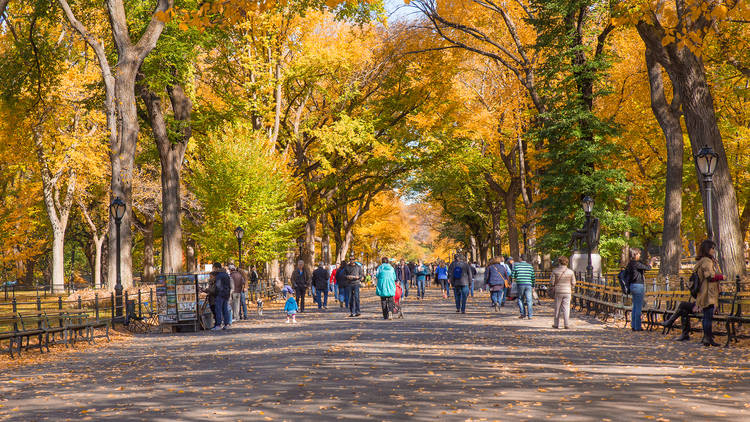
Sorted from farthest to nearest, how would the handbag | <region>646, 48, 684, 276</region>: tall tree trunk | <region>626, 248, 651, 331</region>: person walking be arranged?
the handbag, <region>646, 48, 684, 276</region>: tall tree trunk, <region>626, 248, 651, 331</region>: person walking

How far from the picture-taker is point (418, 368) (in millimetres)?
11484

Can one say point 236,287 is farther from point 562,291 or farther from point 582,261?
point 582,261

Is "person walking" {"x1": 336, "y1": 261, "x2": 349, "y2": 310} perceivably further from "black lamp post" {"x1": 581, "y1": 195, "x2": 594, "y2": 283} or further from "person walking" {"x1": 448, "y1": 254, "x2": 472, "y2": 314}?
"black lamp post" {"x1": 581, "y1": 195, "x2": 594, "y2": 283}

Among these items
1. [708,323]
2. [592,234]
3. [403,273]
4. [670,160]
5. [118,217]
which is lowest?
[708,323]

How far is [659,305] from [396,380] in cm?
1105

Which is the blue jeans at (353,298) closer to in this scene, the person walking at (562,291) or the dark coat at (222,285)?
the dark coat at (222,285)

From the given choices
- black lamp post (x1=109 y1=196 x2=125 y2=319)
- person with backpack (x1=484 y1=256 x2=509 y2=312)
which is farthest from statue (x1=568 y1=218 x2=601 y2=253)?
black lamp post (x1=109 y1=196 x2=125 y2=319)

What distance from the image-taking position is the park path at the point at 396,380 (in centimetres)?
820

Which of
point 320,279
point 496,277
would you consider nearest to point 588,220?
point 496,277

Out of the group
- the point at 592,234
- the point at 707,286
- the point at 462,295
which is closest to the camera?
the point at 707,286

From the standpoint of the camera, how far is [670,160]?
→ 2317 cm

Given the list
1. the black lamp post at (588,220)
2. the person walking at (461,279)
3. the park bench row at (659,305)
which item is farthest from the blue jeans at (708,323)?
the black lamp post at (588,220)

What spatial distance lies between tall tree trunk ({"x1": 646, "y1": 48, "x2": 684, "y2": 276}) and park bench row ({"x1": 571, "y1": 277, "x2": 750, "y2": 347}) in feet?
7.71

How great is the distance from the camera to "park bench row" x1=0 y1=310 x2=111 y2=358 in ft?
53.7
